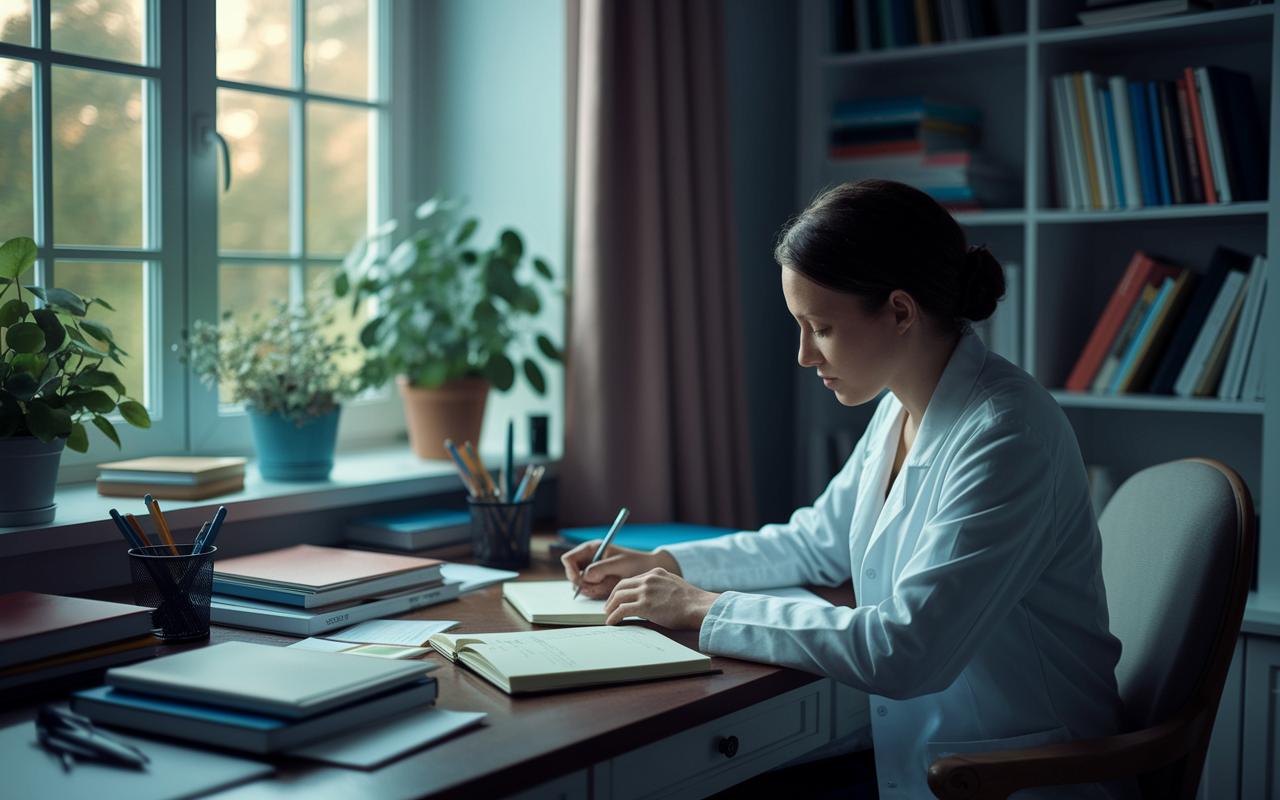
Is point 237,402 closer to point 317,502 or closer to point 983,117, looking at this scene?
point 317,502

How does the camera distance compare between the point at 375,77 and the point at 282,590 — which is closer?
the point at 282,590

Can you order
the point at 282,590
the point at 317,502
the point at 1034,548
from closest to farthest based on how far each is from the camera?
1. the point at 1034,548
2. the point at 282,590
3. the point at 317,502

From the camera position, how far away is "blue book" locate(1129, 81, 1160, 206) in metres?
2.16

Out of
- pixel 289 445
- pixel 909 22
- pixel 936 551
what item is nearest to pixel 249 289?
pixel 289 445

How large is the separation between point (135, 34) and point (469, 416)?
878 mm

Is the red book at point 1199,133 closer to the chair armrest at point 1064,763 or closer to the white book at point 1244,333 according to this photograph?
the white book at point 1244,333

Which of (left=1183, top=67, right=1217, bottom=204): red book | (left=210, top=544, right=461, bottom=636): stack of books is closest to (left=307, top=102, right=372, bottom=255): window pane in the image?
(left=210, top=544, right=461, bottom=636): stack of books

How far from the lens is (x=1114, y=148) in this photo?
7.21 feet

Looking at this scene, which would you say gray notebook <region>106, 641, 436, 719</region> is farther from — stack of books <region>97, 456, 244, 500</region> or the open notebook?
stack of books <region>97, 456, 244, 500</region>

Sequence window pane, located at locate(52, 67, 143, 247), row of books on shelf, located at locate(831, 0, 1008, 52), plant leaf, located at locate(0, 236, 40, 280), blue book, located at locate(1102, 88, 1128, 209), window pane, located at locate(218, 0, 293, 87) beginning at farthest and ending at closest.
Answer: row of books on shelf, located at locate(831, 0, 1008, 52) < blue book, located at locate(1102, 88, 1128, 209) < window pane, located at locate(218, 0, 293, 87) < window pane, located at locate(52, 67, 143, 247) < plant leaf, located at locate(0, 236, 40, 280)

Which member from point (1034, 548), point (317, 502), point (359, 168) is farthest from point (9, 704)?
point (359, 168)

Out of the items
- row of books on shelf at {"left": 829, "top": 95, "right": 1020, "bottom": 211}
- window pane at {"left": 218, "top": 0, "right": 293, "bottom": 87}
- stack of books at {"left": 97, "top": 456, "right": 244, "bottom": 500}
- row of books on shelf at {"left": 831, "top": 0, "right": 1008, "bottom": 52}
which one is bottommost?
stack of books at {"left": 97, "top": 456, "right": 244, "bottom": 500}

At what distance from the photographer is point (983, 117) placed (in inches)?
104

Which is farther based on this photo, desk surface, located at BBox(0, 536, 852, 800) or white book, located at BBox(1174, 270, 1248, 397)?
white book, located at BBox(1174, 270, 1248, 397)
